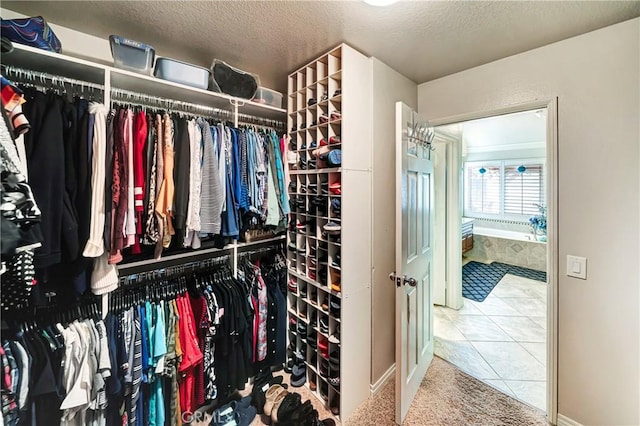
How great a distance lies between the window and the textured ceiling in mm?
4466

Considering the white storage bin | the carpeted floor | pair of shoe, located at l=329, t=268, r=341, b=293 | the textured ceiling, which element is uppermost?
the textured ceiling

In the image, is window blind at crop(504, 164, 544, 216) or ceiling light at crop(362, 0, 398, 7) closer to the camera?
ceiling light at crop(362, 0, 398, 7)

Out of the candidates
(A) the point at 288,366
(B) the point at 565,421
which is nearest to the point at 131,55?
(A) the point at 288,366

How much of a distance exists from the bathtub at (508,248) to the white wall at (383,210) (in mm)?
4215

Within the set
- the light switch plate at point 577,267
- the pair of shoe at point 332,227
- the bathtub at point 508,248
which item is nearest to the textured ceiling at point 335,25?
the pair of shoe at point 332,227

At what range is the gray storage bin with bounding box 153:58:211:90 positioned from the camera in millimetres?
1479

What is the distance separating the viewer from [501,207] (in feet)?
18.2

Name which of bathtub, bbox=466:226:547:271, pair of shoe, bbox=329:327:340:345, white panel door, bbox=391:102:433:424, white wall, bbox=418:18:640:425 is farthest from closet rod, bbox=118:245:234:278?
bathtub, bbox=466:226:547:271

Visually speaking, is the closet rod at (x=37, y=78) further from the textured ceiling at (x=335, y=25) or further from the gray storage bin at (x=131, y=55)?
the textured ceiling at (x=335, y=25)

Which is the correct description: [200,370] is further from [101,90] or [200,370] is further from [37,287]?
[101,90]

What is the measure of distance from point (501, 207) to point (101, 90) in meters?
6.57

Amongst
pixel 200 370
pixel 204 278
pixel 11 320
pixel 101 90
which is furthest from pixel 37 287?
pixel 101 90

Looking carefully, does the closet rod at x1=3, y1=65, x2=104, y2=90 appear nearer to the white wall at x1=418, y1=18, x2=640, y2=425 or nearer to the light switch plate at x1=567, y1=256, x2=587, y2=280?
the white wall at x1=418, y1=18, x2=640, y2=425

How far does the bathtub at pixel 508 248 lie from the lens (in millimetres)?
4672
